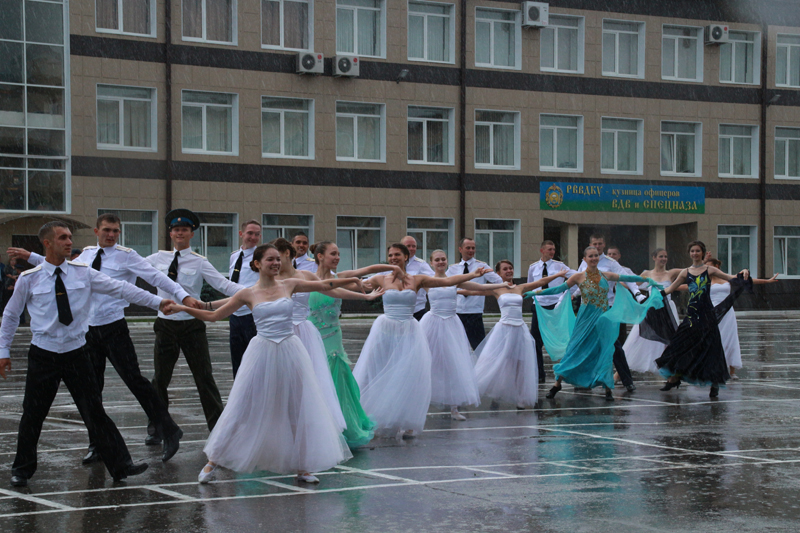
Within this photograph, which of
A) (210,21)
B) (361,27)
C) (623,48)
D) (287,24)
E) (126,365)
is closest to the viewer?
(126,365)

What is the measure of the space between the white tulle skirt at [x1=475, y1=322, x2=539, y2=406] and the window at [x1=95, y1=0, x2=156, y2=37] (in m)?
21.9

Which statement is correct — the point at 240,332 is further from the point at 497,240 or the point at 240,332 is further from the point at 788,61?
the point at 788,61

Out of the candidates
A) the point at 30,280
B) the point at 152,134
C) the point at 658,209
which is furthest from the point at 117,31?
the point at 30,280

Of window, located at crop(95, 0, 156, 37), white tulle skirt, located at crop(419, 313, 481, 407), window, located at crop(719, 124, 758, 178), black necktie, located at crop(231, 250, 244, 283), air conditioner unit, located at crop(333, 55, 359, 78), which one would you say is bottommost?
white tulle skirt, located at crop(419, 313, 481, 407)

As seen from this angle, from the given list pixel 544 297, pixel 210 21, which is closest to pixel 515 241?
pixel 210 21

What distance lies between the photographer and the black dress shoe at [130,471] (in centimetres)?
818

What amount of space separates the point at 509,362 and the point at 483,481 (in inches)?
210

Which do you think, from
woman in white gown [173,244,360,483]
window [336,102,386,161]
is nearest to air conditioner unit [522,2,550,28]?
window [336,102,386,161]

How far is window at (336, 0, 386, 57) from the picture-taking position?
1379 inches

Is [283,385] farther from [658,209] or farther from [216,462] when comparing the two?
[658,209]

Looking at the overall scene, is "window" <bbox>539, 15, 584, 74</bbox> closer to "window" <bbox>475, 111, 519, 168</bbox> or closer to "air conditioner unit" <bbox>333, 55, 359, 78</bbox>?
"window" <bbox>475, 111, 519, 168</bbox>

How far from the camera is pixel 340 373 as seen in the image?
9992 millimetres

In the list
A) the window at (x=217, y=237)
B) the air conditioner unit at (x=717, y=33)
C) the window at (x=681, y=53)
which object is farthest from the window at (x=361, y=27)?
the air conditioner unit at (x=717, y=33)

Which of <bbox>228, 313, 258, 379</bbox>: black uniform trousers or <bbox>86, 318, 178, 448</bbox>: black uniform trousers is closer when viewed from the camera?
<bbox>86, 318, 178, 448</bbox>: black uniform trousers
